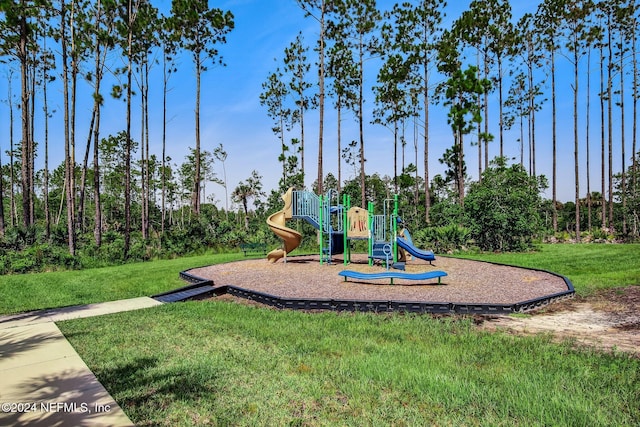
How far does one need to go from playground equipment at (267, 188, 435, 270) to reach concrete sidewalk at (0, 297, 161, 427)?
9.74 meters

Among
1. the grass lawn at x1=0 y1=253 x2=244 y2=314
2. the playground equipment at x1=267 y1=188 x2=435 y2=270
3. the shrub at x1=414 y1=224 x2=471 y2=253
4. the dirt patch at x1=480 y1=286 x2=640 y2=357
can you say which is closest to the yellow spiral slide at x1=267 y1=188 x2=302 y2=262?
the playground equipment at x1=267 y1=188 x2=435 y2=270

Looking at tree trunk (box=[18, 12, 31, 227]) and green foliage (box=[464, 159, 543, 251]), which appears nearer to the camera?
tree trunk (box=[18, 12, 31, 227])

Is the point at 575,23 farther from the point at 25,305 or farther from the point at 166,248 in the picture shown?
the point at 25,305

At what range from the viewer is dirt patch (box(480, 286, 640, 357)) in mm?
5219

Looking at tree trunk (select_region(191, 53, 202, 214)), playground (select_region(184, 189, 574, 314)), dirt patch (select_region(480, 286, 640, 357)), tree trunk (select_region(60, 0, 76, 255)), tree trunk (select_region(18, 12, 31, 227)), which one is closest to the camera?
dirt patch (select_region(480, 286, 640, 357))

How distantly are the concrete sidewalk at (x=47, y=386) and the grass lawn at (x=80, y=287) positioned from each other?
2932 mm

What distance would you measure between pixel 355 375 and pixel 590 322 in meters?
4.84

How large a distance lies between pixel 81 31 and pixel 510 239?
1055 inches

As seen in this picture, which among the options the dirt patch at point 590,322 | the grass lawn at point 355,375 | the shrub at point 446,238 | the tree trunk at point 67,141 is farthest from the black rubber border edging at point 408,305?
the tree trunk at point 67,141

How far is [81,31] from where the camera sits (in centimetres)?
2025

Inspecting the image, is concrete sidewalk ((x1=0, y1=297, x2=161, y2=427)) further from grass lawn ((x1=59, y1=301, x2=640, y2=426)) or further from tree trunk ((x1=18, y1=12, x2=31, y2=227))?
tree trunk ((x1=18, y1=12, x2=31, y2=227))

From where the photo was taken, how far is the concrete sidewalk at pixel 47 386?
3.21m

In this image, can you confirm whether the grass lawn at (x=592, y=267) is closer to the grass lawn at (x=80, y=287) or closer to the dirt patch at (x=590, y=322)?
the dirt patch at (x=590, y=322)

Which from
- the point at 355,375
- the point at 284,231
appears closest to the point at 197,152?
the point at 284,231
